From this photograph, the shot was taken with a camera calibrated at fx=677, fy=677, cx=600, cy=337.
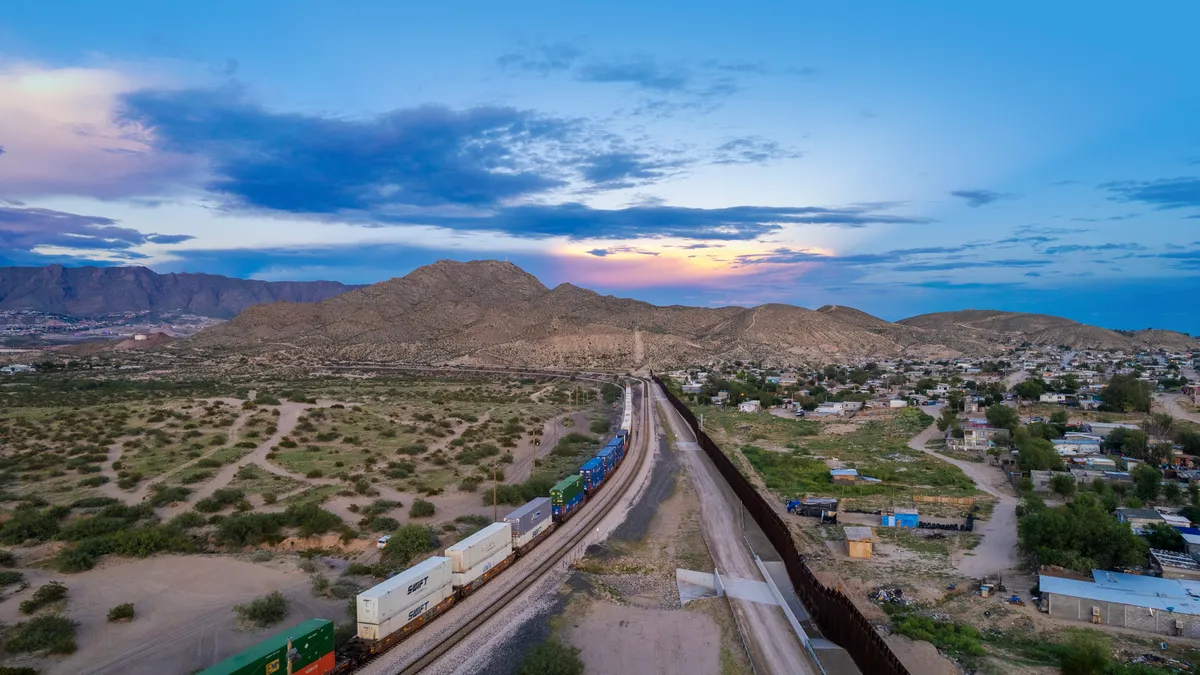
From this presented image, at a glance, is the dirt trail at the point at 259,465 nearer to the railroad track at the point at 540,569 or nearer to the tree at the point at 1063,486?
the railroad track at the point at 540,569

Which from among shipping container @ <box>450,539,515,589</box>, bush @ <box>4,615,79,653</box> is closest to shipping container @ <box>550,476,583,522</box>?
shipping container @ <box>450,539,515,589</box>

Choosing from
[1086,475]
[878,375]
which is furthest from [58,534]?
[878,375]

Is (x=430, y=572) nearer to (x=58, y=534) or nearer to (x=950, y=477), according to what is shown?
(x=58, y=534)

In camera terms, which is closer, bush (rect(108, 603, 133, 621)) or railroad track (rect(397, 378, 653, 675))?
railroad track (rect(397, 378, 653, 675))

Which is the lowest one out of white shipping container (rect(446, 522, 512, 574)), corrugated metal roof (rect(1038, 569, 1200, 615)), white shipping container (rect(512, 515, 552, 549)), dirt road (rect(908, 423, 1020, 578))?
dirt road (rect(908, 423, 1020, 578))

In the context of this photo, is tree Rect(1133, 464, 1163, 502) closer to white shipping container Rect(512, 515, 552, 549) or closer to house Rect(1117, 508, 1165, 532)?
house Rect(1117, 508, 1165, 532)

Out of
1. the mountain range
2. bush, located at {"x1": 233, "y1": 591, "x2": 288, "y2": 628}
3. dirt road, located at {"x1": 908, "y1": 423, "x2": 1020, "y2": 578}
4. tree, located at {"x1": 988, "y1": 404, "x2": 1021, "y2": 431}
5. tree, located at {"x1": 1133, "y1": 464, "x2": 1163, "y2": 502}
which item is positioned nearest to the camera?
bush, located at {"x1": 233, "y1": 591, "x2": 288, "y2": 628}

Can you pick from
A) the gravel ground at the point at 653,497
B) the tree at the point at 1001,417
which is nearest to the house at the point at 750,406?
the tree at the point at 1001,417
